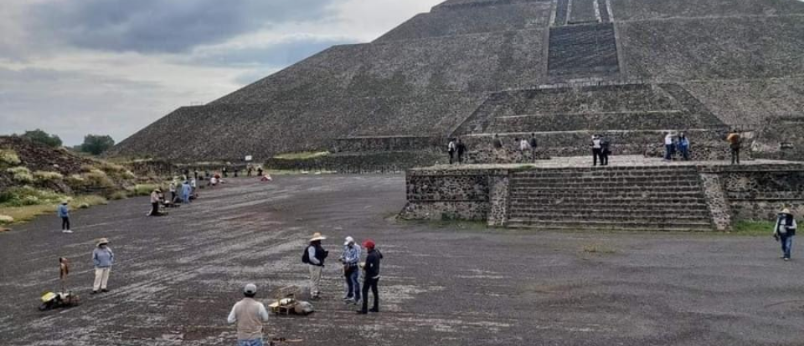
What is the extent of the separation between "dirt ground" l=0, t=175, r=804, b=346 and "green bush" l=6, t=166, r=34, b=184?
1214 cm

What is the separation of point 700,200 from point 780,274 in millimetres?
5748

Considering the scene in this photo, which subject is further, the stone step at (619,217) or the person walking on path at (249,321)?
the stone step at (619,217)

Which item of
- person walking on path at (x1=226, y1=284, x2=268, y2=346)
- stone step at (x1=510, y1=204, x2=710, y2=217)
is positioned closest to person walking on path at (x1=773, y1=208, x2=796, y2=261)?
stone step at (x1=510, y1=204, x2=710, y2=217)

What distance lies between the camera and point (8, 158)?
31062 millimetres

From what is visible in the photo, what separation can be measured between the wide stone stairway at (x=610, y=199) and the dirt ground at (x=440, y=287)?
0.92 m

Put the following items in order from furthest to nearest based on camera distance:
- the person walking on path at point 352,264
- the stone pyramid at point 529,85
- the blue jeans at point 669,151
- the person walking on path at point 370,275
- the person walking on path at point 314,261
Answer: the stone pyramid at point 529,85, the blue jeans at point 669,151, the person walking on path at point 314,261, the person walking on path at point 352,264, the person walking on path at point 370,275

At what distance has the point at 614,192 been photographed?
57.6ft

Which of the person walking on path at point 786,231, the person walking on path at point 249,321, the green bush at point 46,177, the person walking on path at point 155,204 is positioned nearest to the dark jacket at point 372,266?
the person walking on path at point 249,321

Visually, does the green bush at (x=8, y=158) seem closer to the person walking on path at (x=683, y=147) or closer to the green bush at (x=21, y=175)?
the green bush at (x=21, y=175)

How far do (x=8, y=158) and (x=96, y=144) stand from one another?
32791 millimetres

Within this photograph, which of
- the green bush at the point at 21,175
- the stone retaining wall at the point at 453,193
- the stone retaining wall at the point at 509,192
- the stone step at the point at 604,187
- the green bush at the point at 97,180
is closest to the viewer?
the stone retaining wall at the point at 509,192

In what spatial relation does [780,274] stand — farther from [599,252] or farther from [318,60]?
[318,60]

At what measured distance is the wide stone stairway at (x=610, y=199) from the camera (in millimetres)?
16250

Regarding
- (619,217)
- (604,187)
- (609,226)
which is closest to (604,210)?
(619,217)
